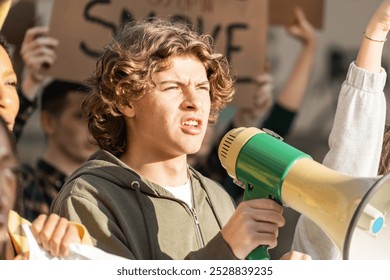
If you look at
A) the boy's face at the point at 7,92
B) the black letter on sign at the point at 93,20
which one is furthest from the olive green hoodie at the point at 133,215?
the black letter on sign at the point at 93,20

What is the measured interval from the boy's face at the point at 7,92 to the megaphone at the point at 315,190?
1.65ft

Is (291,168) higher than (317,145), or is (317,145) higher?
(291,168)

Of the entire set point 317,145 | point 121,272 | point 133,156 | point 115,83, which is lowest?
point 317,145

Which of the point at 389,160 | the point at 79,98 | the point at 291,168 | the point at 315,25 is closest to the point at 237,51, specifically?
the point at 315,25

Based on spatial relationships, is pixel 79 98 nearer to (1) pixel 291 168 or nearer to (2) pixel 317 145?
(2) pixel 317 145

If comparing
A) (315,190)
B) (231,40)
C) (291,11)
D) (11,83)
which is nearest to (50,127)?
(231,40)

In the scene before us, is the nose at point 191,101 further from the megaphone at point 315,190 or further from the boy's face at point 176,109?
the megaphone at point 315,190

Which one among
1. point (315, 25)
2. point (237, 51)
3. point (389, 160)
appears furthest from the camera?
point (315, 25)

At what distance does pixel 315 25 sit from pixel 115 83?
179 cm

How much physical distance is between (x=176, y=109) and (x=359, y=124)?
1.44 ft

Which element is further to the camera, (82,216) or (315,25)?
(315,25)

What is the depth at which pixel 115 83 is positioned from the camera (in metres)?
2.43

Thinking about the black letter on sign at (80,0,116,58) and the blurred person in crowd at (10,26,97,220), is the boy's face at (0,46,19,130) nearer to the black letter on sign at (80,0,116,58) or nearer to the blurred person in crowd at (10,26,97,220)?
the black letter on sign at (80,0,116,58)

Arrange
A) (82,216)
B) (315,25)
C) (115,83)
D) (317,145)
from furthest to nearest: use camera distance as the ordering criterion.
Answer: (317,145) < (315,25) < (115,83) < (82,216)
